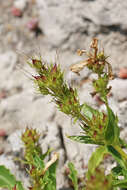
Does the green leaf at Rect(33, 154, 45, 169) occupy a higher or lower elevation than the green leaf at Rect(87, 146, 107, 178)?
higher

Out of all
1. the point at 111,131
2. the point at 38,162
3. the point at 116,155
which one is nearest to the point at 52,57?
the point at 38,162

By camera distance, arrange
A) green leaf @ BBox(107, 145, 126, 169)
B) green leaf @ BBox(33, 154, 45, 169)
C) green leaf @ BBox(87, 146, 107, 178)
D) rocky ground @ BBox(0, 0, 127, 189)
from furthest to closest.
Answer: rocky ground @ BBox(0, 0, 127, 189) → green leaf @ BBox(33, 154, 45, 169) → green leaf @ BBox(107, 145, 126, 169) → green leaf @ BBox(87, 146, 107, 178)

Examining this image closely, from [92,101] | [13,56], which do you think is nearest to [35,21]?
[13,56]

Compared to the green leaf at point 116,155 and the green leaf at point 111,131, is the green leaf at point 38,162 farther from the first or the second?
the green leaf at point 111,131

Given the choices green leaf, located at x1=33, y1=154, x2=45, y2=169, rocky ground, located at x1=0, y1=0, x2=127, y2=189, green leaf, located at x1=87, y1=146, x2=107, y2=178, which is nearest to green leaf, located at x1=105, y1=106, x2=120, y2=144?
green leaf, located at x1=87, y1=146, x2=107, y2=178

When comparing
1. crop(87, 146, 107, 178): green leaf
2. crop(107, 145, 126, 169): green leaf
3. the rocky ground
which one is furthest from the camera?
the rocky ground

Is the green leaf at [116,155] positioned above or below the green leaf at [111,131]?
below

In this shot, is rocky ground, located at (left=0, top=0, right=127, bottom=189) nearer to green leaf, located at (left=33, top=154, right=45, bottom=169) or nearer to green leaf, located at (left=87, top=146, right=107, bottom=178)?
green leaf, located at (left=33, top=154, right=45, bottom=169)

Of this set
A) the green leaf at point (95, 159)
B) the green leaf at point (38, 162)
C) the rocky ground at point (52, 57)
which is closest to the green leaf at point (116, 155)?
the green leaf at point (95, 159)
